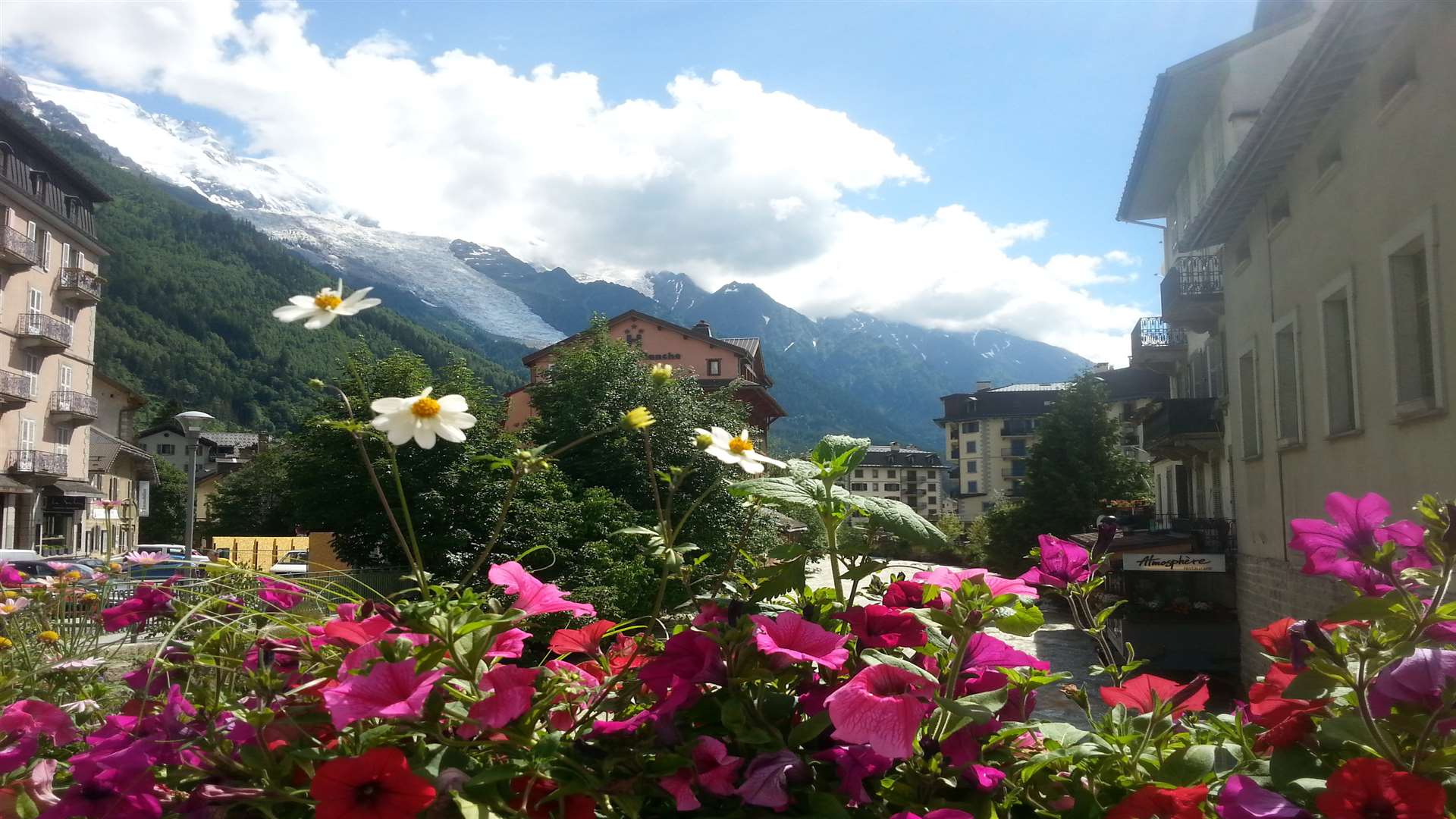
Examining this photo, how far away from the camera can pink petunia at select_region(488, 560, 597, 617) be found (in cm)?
128

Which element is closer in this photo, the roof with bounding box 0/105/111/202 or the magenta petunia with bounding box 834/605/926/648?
the magenta petunia with bounding box 834/605/926/648

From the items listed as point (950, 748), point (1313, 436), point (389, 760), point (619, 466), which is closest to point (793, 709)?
point (950, 748)

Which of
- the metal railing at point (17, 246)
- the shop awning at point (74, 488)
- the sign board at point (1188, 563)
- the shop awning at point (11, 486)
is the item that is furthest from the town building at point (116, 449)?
the sign board at point (1188, 563)

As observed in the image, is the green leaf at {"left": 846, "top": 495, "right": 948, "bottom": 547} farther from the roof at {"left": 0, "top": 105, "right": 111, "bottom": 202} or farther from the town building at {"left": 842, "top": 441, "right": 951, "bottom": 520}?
the town building at {"left": 842, "top": 441, "right": 951, "bottom": 520}

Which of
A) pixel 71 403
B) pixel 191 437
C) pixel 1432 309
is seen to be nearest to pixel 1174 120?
pixel 1432 309

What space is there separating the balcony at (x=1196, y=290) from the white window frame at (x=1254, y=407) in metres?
1.73

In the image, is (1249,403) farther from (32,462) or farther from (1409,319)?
(32,462)

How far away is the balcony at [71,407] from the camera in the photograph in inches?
1597

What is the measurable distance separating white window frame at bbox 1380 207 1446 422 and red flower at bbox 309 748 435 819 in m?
9.25

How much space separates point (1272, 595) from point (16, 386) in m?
41.2

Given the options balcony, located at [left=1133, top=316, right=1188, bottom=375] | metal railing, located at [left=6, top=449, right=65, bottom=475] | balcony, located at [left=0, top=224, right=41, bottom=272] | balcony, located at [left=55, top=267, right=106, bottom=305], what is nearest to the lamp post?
balcony, located at [left=1133, top=316, right=1188, bottom=375]

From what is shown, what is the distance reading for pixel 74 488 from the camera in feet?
138

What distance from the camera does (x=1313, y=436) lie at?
1178 centimetres

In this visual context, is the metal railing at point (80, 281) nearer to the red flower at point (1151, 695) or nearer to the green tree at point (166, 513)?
the green tree at point (166, 513)
